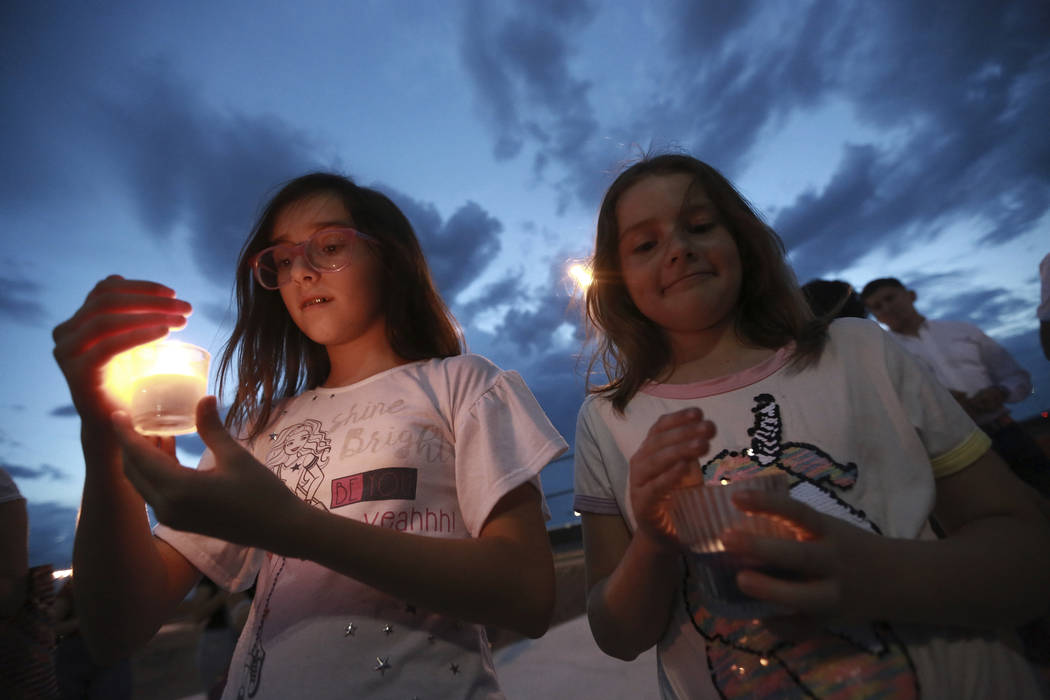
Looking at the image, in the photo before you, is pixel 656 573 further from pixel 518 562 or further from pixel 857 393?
pixel 857 393

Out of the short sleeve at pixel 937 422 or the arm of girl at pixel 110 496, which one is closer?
the arm of girl at pixel 110 496

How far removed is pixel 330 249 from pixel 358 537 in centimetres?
106

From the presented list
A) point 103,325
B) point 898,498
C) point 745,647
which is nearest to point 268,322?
point 103,325

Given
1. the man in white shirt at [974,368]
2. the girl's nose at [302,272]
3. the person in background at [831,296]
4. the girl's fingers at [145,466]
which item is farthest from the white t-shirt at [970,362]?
the girl's fingers at [145,466]

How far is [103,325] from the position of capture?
3.49 feet

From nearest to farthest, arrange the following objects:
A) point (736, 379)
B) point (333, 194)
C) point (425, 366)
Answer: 1. point (736, 379)
2. point (425, 366)
3. point (333, 194)

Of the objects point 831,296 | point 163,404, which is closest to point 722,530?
point 163,404

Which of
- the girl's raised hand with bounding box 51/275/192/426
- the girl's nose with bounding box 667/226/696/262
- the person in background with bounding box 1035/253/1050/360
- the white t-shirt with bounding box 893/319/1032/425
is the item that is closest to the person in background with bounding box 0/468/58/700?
the girl's raised hand with bounding box 51/275/192/426

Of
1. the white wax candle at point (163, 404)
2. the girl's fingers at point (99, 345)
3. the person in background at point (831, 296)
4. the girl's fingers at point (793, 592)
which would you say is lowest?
the girl's fingers at point (793, 592)

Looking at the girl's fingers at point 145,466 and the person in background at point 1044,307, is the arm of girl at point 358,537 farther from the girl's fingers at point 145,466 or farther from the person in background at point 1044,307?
the person in background at point 1044,307

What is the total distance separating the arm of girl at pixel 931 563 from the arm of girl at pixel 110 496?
1.28m

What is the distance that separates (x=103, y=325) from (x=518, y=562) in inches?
41.7

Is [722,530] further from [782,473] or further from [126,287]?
[126,287]

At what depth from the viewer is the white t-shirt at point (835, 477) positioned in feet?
3.31
